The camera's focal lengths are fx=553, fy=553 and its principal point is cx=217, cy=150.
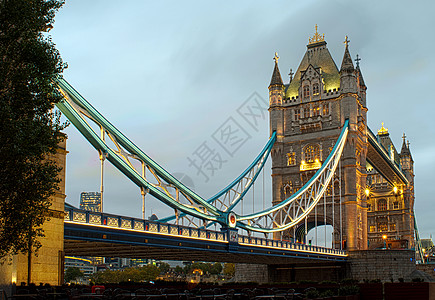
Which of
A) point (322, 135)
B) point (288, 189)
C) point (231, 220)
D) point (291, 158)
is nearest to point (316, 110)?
point (322, 135)

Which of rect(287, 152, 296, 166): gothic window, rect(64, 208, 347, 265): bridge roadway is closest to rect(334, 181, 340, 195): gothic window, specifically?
rect(287, 152, 296, 166): gothic window

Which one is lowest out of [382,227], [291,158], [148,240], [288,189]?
[148,240]

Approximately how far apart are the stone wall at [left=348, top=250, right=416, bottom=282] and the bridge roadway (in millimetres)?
12396

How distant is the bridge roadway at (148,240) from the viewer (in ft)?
91.4

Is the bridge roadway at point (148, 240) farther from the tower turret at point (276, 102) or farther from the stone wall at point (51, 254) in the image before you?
the tower turret at point (276, 102)

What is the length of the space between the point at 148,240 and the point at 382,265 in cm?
3511

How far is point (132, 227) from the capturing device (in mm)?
31469

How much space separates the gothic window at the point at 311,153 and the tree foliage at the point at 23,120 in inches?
2166

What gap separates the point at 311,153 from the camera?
7019 centimetres

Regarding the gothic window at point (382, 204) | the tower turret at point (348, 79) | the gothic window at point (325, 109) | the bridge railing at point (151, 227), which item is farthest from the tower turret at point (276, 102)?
the gothic window at point (382, 204)

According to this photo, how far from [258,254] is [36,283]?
27153 mm

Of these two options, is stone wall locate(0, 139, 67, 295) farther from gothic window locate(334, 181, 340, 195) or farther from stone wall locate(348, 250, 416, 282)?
gothic window locate(334, 181, 340, 195)

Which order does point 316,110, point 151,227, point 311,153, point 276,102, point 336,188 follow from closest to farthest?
point 151,227
point 336,188
point 311,153
point 316,110
point 276,102

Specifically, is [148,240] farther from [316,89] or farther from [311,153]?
[316,89]
